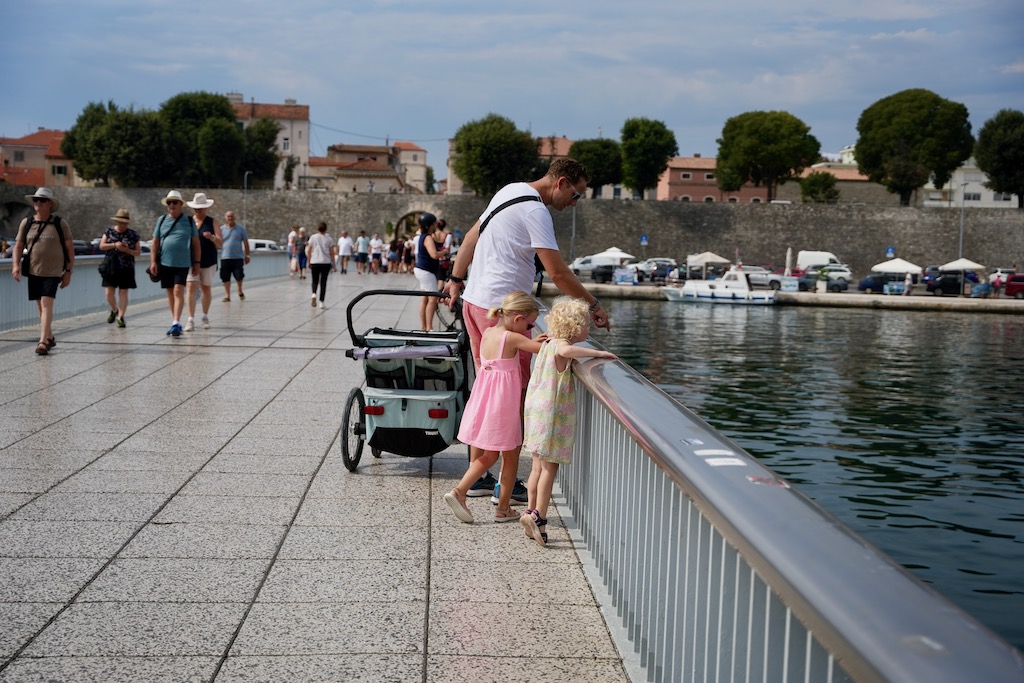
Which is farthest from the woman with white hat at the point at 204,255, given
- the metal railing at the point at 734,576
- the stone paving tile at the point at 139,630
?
the stone paving tile at the point at 139,630

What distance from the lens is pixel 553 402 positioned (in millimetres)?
4602

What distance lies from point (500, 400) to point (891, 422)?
12812mm

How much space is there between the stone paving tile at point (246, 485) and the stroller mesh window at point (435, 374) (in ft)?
2.65

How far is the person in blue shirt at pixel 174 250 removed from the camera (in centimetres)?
1200

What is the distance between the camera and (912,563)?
953cm

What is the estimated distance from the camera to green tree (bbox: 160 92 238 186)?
281 feet

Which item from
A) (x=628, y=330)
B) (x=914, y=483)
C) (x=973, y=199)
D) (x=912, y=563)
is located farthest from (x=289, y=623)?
(x=973, y=199)

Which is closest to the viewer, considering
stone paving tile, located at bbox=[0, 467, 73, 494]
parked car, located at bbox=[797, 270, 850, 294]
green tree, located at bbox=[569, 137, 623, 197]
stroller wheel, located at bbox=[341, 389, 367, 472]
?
stone paving tile, located at bbox=[0, 467, 73, 494]

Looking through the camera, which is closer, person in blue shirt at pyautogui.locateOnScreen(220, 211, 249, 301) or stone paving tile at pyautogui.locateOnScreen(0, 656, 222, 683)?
stone paving tile at pyautogui.locateOnScreen(0, 656, 222, 683)

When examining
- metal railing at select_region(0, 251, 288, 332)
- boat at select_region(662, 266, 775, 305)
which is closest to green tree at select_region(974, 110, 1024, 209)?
boat at select_region(662, 266, 775, 305)

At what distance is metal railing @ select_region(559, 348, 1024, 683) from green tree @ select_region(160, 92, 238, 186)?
8604cm

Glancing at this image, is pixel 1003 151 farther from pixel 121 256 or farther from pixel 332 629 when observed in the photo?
pixel 332 629

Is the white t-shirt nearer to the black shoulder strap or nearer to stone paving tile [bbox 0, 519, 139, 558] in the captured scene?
the black shoulder strap

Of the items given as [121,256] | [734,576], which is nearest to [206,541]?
[734,576]
